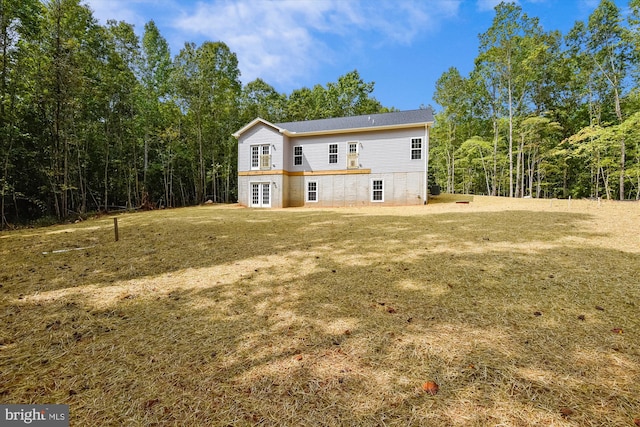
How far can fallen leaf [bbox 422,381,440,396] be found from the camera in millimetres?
Result: 1976

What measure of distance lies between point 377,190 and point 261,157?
342 inches

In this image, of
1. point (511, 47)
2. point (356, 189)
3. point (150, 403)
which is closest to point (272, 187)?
point (356, 189)

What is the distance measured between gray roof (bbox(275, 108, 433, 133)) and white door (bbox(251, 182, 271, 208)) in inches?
190

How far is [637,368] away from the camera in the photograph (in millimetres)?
2174

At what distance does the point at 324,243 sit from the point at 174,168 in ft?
82.0

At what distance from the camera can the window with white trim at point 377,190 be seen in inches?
716

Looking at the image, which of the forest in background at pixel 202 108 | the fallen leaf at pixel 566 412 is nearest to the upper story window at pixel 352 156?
the forest in background at pixel 202 108

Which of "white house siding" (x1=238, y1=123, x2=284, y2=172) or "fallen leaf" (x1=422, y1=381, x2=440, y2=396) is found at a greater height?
"white house siding" (x1=238, y1=123, x2=284, y2=172)

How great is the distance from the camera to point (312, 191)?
1956cm

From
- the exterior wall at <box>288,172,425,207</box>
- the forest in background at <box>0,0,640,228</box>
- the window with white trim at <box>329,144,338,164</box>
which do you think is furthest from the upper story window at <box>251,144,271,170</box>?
the forest in background at <box>0,0,640,228</box>

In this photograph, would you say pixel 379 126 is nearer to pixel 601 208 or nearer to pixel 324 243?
pixel 601 208

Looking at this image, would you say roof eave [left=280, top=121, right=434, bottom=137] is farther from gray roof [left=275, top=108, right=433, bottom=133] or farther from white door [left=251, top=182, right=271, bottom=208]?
white door [left=251, top=182, right=271, bottom=208]

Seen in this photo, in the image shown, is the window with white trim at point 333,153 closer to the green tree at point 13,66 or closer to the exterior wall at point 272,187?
the exterior wall at point 272,187

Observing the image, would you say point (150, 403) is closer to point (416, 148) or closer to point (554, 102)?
point (416, 148)
